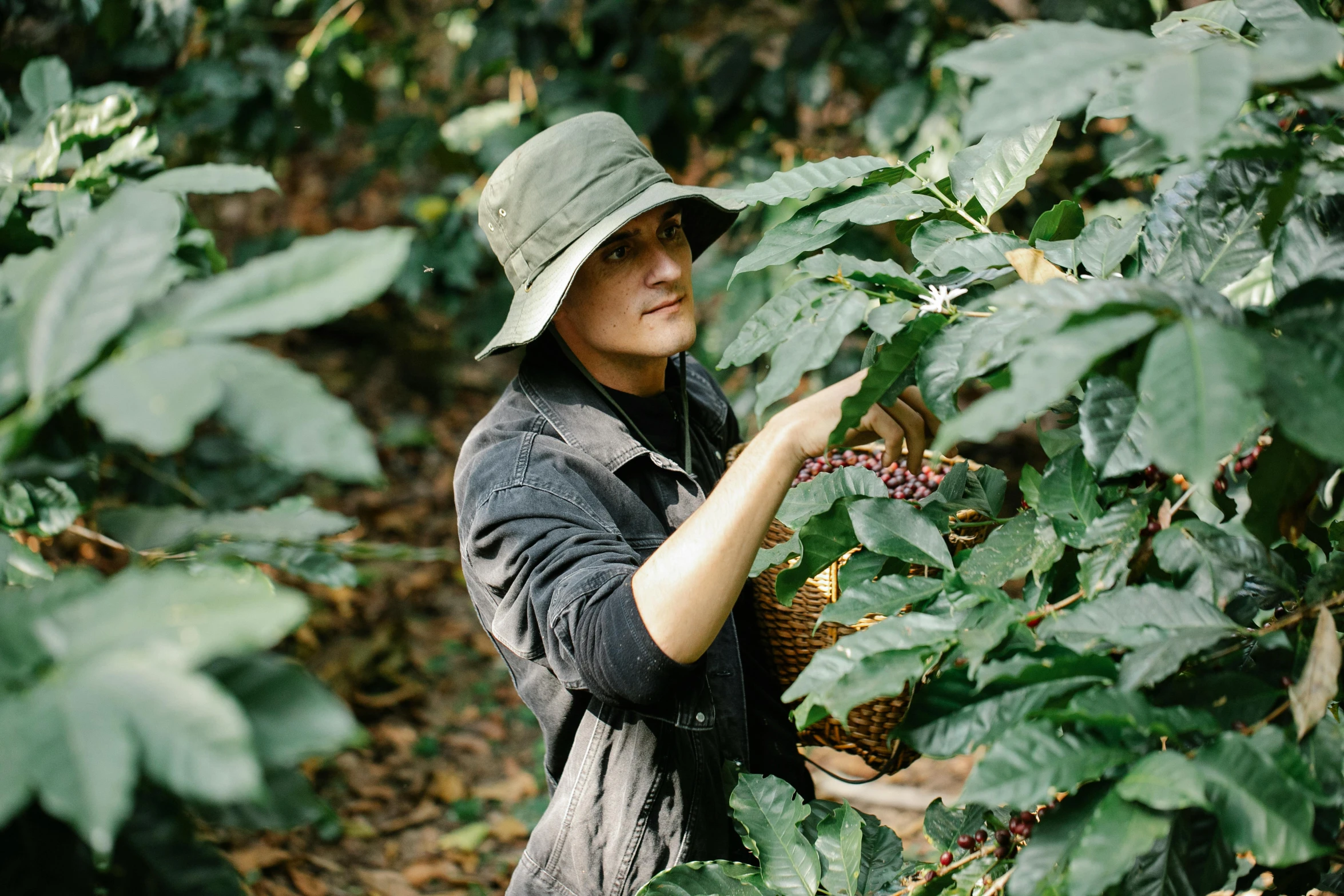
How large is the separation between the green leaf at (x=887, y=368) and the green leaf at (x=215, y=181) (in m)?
0.60

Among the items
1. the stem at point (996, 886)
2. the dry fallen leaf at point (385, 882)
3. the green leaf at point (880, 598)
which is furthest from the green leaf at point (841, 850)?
the dry fallen leaf at point (385, 882)

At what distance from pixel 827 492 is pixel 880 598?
7.2 inches

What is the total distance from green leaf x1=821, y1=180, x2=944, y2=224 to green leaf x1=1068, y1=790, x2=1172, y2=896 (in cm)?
53

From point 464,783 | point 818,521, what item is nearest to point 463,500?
point 818,521

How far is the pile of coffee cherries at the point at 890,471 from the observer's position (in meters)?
1.23

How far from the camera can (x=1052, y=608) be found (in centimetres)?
82

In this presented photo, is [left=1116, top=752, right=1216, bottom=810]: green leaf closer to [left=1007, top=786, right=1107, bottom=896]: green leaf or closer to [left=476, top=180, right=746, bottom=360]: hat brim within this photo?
[left=1007, top=786, right=1107, bottom=896]: green leaf

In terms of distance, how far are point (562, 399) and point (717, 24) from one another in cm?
328

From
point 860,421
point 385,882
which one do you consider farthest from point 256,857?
point 860,421

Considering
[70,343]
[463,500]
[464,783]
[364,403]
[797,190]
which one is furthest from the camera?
[364,403]

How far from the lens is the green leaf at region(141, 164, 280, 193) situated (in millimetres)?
983

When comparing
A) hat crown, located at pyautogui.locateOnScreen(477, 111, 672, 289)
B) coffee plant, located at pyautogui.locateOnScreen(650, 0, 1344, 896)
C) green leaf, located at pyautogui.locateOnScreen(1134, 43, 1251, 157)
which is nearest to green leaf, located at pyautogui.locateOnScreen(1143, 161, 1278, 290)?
coffee plant, located at pyautogui.locateOnScreen(650, 0, 1344, 896)

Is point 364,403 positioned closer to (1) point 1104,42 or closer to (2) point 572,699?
(2) point 572,699

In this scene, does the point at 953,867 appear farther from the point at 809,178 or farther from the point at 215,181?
the point at 215,181
